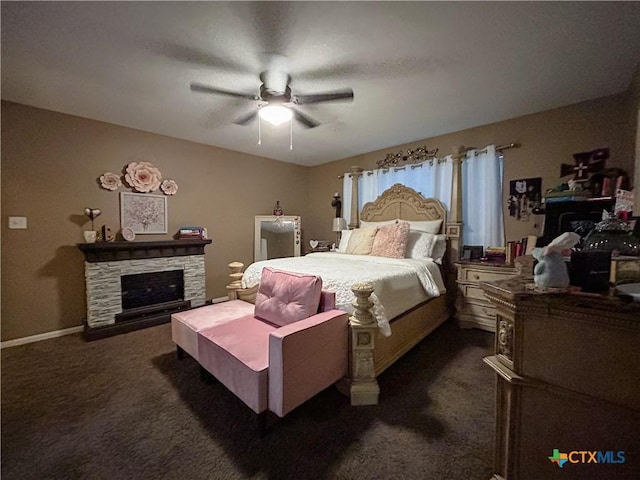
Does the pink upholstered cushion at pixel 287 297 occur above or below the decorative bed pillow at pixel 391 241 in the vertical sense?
below

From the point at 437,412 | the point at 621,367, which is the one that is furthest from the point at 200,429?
the point at 621,367

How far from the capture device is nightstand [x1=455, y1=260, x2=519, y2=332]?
106 inches

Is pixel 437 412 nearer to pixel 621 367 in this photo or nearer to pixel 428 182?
pixel 621 367

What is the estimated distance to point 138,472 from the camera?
3.91 ft

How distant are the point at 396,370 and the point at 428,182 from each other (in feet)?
8.33

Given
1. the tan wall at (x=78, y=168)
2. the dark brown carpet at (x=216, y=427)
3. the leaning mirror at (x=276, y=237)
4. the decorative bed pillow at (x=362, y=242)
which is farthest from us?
the leaning mirror at (x=276, y=237)

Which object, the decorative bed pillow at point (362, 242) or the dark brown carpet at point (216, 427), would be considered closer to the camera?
the dark brown carpet at point (216, 427)

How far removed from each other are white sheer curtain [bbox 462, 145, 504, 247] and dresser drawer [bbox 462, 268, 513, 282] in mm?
490

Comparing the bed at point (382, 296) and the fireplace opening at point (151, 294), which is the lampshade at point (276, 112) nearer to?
the bed at point (382, 296)

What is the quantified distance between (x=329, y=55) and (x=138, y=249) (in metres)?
2.91

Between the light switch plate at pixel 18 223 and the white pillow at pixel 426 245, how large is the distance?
4096mm

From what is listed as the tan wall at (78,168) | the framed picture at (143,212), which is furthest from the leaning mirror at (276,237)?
the framed picture at (143,212)

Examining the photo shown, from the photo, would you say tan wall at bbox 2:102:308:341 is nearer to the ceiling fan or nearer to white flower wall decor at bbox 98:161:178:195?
white flower wall decor at bbox 98:161:178:195

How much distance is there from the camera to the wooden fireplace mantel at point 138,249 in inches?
106
